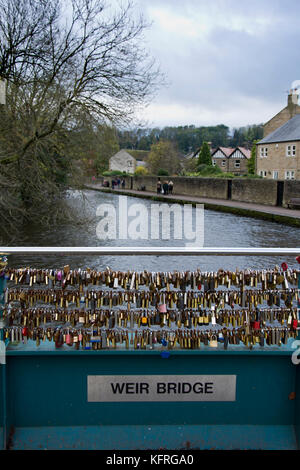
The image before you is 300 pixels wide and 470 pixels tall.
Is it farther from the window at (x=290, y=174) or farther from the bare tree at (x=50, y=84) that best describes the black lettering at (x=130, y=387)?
the window at (x=290, y=174)

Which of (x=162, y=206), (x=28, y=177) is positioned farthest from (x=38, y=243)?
A: (x=162, y=206)

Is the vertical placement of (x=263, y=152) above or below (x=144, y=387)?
above

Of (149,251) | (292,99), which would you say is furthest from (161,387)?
(292,99)

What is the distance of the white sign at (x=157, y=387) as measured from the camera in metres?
2.97

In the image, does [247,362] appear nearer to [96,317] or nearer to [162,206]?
[96,317]

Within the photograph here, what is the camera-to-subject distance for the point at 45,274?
2.96m

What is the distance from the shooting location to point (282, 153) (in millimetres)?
45812

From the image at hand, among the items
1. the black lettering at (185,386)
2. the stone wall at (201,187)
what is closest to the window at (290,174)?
the stone wall at (201,187)

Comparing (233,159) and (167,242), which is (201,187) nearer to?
(167,242)

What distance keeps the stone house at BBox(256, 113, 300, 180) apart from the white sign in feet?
141

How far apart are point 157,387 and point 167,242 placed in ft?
43.9

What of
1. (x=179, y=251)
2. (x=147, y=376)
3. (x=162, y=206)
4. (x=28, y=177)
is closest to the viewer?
(x=179, y=251)

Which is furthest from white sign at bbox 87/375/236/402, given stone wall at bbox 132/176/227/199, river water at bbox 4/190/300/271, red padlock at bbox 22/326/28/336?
stone wall at bbox 132/176/227/199
